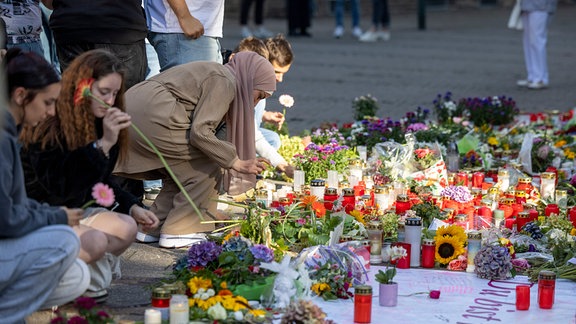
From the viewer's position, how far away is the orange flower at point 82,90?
4.35 meters

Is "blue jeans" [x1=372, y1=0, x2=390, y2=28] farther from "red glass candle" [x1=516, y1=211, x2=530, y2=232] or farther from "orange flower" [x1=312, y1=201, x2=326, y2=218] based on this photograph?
"orange flower" [x1=312, y1=201, x2=326, y2=218]

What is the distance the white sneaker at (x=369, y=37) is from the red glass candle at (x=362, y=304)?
12.7 meters

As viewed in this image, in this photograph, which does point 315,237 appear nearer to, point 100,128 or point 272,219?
point 272,219

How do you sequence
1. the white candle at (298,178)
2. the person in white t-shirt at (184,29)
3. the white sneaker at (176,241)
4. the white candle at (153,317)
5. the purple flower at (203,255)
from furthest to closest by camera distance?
the white candle at (298,178)
the person in white t-shirt at (184,29)
the white sneaker at (176,241)
the purple flower at (203,255)
the white candle at (153,317)

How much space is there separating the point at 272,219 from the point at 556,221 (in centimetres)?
143

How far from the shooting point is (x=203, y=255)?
471 cm

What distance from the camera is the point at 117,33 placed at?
600 centimetres

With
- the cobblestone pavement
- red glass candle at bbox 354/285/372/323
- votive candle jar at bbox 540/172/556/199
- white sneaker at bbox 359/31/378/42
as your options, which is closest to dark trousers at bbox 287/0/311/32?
the cobblestone pavement

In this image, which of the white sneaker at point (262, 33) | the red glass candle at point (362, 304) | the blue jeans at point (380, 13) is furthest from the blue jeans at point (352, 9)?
the red glass candle at point (362, 304)

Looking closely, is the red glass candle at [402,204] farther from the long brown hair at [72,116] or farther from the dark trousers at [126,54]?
the long brown hair at [72,116]

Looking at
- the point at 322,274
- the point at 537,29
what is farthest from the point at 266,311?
the point at 537,29

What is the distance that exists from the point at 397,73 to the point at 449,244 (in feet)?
26.6

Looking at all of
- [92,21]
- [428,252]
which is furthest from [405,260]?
[92,21]

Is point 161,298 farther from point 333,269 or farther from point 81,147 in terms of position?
point 333,269
